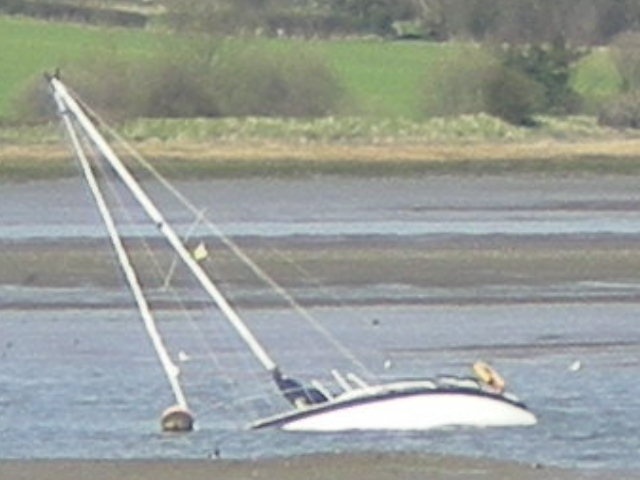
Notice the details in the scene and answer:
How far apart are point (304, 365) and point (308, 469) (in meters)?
6.67

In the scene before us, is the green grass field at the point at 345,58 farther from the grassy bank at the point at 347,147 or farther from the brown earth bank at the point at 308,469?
the brown earth bank at the point at 308,469

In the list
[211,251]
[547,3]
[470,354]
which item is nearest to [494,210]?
[211,251]

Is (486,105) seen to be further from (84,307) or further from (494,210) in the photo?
(84,307)

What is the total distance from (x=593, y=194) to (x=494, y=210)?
14.5 ft

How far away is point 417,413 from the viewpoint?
24797 millimetres

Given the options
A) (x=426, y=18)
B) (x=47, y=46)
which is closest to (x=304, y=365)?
(x=47, y=46)

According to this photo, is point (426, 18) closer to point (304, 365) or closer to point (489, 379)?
point (304, 365)

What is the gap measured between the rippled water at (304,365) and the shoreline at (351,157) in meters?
14.8

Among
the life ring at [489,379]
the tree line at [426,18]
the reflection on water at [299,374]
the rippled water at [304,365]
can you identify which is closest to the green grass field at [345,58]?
the tree line at [426,18]

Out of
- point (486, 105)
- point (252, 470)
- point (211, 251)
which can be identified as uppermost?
point (486, 105)

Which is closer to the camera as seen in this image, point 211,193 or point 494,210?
point 494,210

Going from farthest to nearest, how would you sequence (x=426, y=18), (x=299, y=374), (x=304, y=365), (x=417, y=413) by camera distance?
(x=426, y=18) → (x=304, y=365) → (x=299, y=374) → (x=417, y=413)

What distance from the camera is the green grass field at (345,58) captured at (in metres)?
75.7

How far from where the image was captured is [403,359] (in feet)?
99.7
